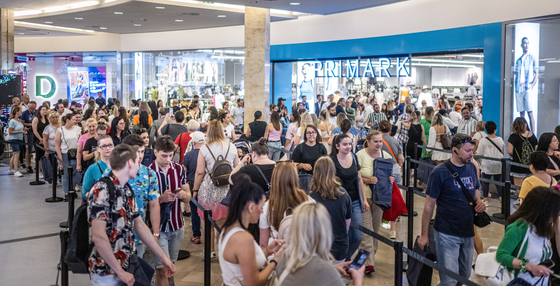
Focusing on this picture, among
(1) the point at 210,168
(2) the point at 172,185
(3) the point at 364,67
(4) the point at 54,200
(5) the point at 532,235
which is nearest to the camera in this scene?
(5) the point at 532,235

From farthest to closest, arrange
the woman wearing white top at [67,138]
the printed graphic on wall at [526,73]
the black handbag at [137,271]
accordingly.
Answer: the printed graphic on wall at [526,73] → the woman wearing white top at [67,138] → the black handbag at [137,271]

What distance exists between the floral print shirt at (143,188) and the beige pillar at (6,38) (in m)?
14.9

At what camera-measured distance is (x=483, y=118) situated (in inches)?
460

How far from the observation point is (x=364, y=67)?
51.1 feet

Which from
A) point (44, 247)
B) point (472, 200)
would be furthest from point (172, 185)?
point (44, 247)

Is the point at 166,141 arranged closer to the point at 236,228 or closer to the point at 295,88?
the point at 236,228

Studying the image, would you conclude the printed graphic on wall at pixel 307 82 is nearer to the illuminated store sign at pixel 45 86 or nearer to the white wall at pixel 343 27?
the white wall at pixel 343 27

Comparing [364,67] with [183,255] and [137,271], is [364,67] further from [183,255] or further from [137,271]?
[137,271]

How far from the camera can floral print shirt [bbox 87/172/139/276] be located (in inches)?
127

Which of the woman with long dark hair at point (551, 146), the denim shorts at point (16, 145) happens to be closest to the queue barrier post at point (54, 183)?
the denim shorts at point (16, 145)

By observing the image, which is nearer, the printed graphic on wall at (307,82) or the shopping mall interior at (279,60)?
the shopping mall interior at (279,60)

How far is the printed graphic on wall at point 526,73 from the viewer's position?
1089cm

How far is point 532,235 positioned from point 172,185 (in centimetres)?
317

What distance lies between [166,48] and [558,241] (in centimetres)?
1966
